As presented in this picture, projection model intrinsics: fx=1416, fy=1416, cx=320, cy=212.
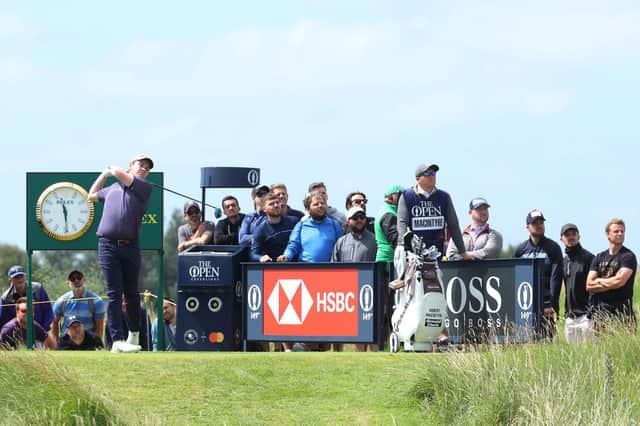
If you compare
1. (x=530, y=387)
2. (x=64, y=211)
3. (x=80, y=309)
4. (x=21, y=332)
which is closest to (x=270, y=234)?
(x=80, y=309)

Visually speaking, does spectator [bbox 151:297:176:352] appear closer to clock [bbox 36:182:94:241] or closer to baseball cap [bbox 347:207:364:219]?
clock [bbox 36:182:94:241]

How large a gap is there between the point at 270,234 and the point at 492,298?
115 inches

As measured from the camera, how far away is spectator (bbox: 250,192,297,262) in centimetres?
1698

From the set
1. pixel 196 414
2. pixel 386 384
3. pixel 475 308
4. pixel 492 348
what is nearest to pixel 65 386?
pixel 196 414

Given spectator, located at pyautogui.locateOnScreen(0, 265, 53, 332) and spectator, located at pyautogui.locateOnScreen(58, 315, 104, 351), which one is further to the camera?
spectator, located at pyautogui.locateOnScreen(0, 265, 53, 332)

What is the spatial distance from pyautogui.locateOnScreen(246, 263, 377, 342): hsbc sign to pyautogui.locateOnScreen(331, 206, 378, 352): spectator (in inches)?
12.8

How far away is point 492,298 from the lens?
618 inches

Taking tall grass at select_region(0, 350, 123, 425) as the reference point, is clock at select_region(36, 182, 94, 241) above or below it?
above

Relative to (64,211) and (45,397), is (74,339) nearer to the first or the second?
(64,211)

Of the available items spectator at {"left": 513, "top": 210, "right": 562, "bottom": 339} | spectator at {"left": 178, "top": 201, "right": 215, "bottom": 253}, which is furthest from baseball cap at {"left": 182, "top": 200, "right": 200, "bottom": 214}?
spectator at {"left": 513, "top": 210, "right": 562, "bottom": 339}

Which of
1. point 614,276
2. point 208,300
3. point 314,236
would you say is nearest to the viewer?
point 614,276

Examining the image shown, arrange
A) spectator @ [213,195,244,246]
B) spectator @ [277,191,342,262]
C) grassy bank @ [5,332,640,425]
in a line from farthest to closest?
spectator @ [213,195,244,246] → spectator @ [277,191,342,262] → grassy bank @ [5,332,640,425]

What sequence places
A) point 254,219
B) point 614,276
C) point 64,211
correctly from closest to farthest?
point 614,276 → point 254,219 → point 64,211

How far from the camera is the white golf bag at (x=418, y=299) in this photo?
15.1 m
